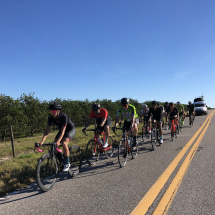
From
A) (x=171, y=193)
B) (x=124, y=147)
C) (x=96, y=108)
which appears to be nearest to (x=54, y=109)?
(x=96, y=108)

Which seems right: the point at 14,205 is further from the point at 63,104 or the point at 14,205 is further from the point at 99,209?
the point at 63,104

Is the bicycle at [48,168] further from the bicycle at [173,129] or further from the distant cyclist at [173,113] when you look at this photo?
the distant cyclist at [173,113]

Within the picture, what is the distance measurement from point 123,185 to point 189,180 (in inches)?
57.4

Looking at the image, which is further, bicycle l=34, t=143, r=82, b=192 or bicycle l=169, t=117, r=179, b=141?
bicycle l=169, t=117, r=179, b=141

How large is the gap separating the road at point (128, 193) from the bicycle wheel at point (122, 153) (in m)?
0.23

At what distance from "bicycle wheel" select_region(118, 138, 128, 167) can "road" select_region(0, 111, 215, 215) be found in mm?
227

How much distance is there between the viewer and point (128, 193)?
3.52 metres

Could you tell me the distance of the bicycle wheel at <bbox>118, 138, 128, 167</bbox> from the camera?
17.5 ft

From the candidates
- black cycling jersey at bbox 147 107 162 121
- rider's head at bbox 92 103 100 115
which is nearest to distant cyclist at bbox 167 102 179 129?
black cycling jersey at bbox 147 107 162 121

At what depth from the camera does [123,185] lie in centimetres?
392

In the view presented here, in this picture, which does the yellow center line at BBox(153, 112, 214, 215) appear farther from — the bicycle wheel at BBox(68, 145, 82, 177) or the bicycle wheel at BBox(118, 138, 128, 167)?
the bicycle wheel at BBox(68, 145, 82, 177)

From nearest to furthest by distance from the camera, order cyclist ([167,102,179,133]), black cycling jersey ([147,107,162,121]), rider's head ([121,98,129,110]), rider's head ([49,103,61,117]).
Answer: rider's head ([49,103,61,117]), rider's head ([121,98,129,110]), black cycling jersey ([147,107,162,121]), cyclist ([167,102,179,133])

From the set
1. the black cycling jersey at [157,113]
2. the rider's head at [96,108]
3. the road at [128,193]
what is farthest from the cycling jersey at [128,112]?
the black cycling jersey at [157,113]

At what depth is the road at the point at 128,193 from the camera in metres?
2.97
